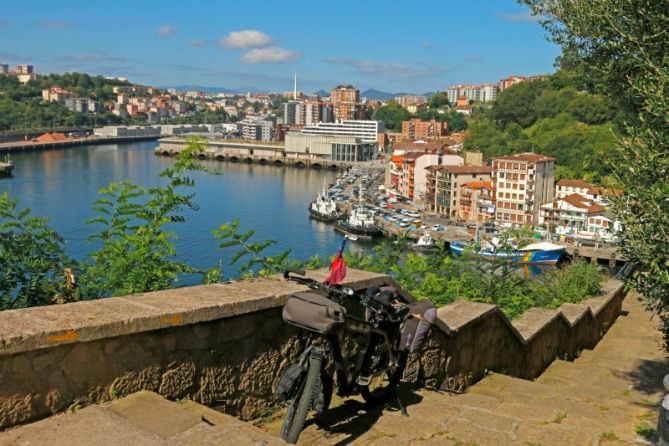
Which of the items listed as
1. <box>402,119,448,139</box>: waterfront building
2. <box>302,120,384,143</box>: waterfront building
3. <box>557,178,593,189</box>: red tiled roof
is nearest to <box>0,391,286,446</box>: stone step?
<box>557,178,593,189</box>: red tiled roof

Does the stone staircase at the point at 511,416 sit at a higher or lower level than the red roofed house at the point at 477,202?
higher

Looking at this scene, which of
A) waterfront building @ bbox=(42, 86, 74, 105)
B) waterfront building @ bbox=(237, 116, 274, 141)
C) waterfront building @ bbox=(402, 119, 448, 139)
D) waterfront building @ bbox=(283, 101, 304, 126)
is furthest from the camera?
waterfront building @ bbox=(283, 101, 304, 126)

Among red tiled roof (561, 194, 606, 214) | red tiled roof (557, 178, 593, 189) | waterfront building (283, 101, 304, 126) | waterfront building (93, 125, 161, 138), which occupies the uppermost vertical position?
waterfront building (283, 101, 304, 126)

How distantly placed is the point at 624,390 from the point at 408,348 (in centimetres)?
290

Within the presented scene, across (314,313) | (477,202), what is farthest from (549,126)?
(314,313)

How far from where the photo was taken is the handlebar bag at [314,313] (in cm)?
255

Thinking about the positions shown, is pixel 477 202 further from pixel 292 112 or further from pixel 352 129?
pixel 292 112

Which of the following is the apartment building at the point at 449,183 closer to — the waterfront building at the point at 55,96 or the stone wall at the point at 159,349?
the stone wall at the point at 159,349

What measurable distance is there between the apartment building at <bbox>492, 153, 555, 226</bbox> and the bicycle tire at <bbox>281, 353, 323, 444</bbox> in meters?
52.4

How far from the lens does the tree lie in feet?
10.7

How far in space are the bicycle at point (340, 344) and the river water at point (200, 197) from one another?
12860 millimetres

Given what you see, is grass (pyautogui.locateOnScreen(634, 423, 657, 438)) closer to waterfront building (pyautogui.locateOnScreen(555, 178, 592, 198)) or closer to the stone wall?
the stone wall

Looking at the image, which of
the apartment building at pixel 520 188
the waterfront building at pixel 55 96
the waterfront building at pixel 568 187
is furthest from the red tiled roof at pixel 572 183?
the waterfront building at pixel 55 96

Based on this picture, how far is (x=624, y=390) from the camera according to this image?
538 centimetres
